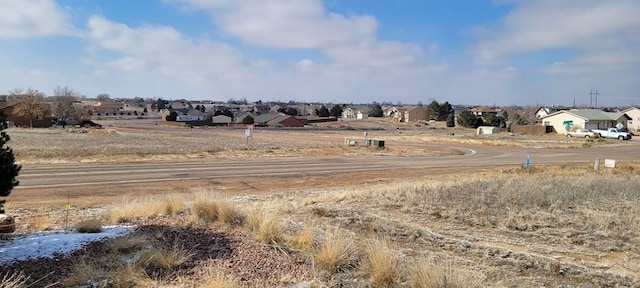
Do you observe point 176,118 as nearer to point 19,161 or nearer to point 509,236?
point 19,161

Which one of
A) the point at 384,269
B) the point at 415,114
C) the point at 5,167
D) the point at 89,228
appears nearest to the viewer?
the point at 384,269

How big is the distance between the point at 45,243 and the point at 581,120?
95.4m

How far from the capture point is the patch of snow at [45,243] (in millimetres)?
6695

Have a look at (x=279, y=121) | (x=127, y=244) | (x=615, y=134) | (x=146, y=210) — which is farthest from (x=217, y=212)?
(x=279, y=121)

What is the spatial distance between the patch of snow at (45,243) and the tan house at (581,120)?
297 feet

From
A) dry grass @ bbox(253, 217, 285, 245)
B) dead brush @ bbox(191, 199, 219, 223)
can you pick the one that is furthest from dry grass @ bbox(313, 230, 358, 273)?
dead brush @ bbox(191, 199, 219, 223)

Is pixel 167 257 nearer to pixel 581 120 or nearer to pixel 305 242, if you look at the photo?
pixel 305 242

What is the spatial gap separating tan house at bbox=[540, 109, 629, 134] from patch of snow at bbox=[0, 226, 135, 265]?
297ft

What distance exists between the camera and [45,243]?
7.33 m

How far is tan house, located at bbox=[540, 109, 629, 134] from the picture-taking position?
85.1 meters

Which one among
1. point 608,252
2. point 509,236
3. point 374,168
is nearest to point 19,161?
point 374,168

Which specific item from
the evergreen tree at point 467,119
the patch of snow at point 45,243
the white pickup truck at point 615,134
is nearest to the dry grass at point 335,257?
the patch of snow at point 45,243

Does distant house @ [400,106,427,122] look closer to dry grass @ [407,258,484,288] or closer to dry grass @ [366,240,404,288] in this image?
dry grass @ [366,240,404,288]

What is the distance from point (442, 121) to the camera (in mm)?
136500
